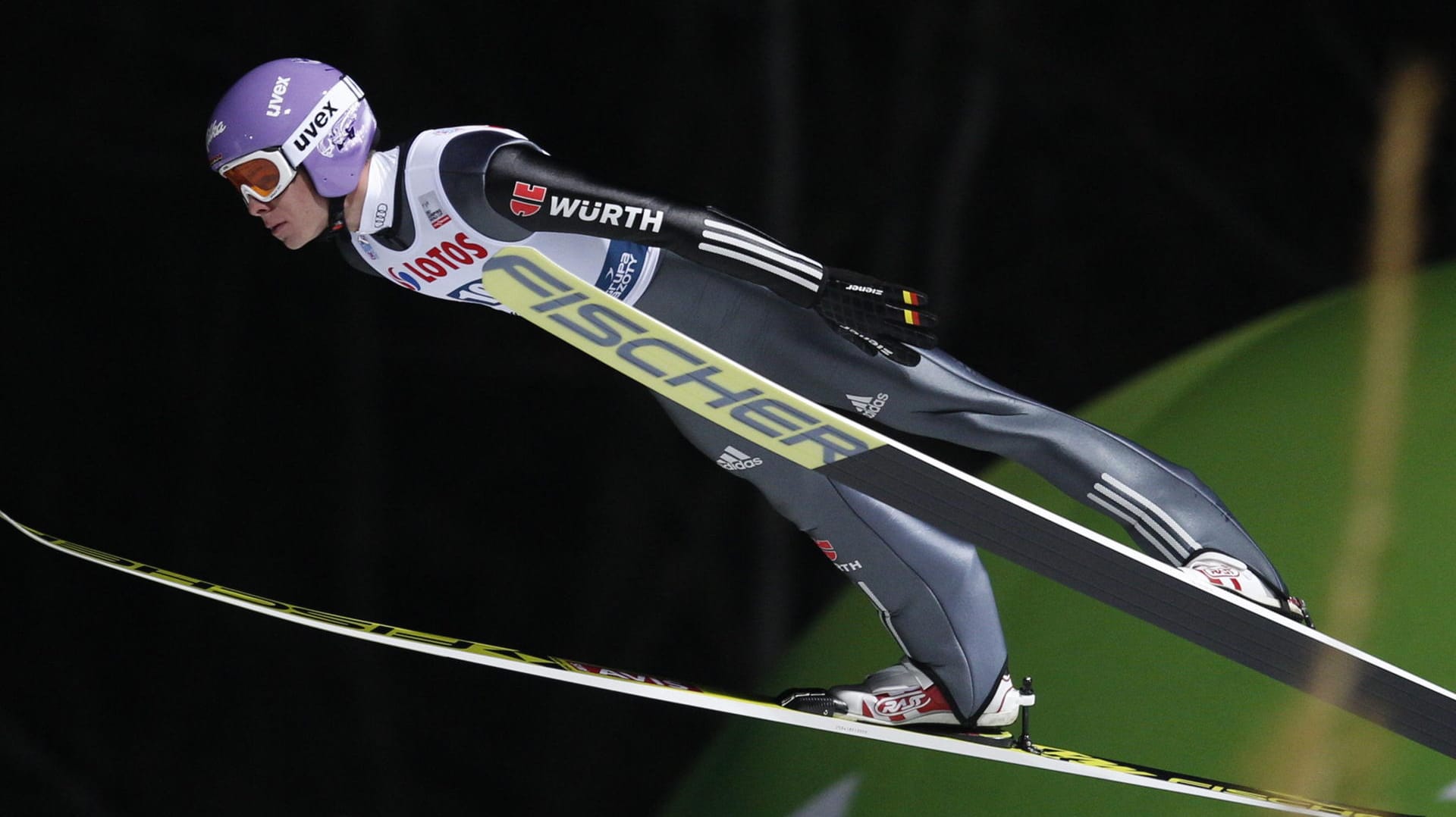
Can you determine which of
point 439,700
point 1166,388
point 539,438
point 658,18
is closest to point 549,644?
point 439,700

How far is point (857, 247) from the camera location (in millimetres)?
4883

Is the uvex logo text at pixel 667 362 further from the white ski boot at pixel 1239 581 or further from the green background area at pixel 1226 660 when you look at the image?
the green background area at pixel 1226 660

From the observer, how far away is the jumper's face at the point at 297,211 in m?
2.08

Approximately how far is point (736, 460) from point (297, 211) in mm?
771

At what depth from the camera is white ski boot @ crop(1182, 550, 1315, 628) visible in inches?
86.7

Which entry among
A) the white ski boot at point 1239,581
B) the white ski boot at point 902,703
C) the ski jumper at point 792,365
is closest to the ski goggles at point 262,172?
the ski jumper at point 792,365

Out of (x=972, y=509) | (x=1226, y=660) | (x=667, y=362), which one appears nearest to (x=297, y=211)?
(x=667, y=362)

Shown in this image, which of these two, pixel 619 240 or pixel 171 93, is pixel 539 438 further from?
pixel 619 240

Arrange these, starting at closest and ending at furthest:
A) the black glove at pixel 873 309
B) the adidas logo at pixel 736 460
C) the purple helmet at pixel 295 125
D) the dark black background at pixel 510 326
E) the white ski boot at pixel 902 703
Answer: the purple helmet at pixel 295 125
the black glove at pixel 873 309
the adidas logo at pixel 736 460
the white ski boot at pixel 902 703
the dark black background at pixel 510 326

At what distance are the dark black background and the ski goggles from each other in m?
1.73

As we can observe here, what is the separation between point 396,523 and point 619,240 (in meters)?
2.84

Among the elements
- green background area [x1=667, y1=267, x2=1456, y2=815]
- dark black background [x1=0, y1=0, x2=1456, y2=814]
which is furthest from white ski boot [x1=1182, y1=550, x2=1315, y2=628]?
dark black background [x1=0, y1=0, x2=1456, y2=814]

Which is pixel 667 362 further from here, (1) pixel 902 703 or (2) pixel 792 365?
(1) pixel 902 703

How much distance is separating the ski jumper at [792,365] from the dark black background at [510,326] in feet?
5.64
